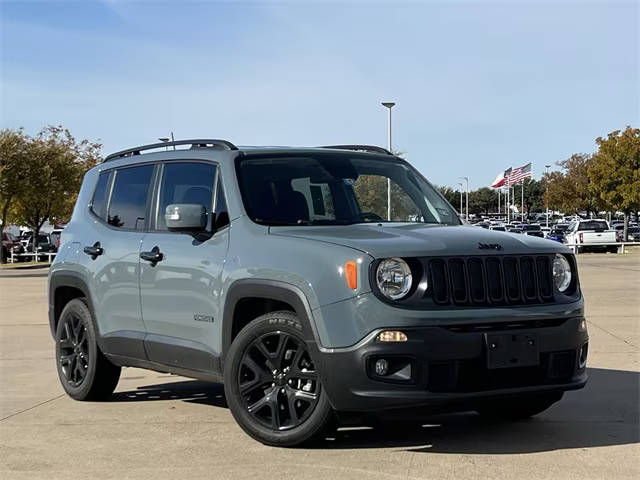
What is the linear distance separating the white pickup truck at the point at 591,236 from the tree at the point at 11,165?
2695 centimetres

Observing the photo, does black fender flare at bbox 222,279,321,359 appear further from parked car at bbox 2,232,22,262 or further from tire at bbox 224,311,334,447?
parked car at bbox 2,232,22,262

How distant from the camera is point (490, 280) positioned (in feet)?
17.6

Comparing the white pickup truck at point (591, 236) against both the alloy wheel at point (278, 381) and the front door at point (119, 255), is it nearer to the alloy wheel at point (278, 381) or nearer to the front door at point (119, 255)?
the front door at point (119, 255)

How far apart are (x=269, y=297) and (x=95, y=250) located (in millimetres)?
2272

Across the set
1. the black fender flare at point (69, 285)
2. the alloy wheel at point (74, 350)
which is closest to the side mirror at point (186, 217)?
the black fender flare at point (69, 285)

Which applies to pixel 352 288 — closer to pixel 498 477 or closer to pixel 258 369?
pixel 258 369

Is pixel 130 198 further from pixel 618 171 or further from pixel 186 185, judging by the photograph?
pixel 618 171

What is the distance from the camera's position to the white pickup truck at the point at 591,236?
138ft

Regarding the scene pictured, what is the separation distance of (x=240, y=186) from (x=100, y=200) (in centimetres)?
197

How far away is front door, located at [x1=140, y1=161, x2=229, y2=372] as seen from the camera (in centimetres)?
604

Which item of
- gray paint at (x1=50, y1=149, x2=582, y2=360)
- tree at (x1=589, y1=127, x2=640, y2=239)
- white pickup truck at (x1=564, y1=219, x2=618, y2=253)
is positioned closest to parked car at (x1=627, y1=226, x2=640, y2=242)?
tree at (x1=589, y1=127, x2=640, y2=239)

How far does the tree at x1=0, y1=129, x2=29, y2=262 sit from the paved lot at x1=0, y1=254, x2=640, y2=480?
38.3 meters

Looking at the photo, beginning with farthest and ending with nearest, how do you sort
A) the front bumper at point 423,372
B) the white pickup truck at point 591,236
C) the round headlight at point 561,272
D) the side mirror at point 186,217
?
the white pickup truck at point 591,236 < the side mirror at point 186,217 < the round headlight at point 561,272 < the front bumper at point 423,372

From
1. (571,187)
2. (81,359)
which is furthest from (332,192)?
(571,187)
